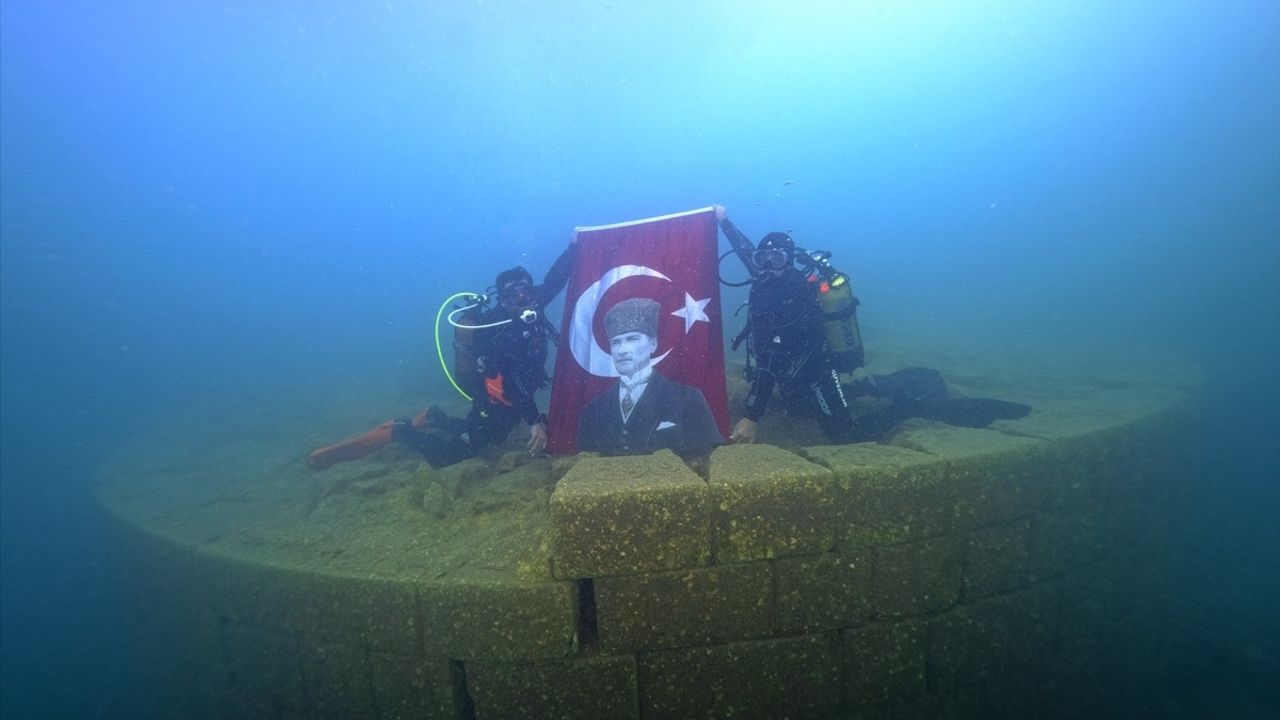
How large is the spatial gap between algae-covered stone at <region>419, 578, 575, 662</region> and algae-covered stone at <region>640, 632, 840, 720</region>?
1.97ft

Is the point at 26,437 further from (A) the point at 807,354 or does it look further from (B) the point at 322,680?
(A) the point at 807,354

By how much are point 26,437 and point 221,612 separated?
114 ft

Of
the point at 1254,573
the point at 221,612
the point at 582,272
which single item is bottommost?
the point at 1254,573

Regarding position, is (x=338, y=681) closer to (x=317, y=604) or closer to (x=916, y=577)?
(x=317, y=604)

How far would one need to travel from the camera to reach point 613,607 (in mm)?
2684

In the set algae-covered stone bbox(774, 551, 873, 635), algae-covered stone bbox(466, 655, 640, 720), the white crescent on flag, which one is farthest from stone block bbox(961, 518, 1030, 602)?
the white crescent on flag

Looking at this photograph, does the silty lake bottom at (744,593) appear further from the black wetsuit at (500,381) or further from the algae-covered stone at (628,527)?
the black wetsuit at (500,381)

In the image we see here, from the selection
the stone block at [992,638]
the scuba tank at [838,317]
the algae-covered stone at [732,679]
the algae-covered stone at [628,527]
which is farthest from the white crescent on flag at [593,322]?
the stone block at [992,638]

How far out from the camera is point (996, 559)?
316 centimetres

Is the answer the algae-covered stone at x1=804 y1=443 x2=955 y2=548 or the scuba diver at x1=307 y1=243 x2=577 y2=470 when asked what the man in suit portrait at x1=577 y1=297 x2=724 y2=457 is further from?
the algae-covered stone at x1=804 y1=443 x2=955 y2=548

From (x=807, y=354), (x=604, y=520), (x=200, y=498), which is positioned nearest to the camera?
(x=604, y=520)

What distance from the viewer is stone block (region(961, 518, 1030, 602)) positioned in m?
3.10

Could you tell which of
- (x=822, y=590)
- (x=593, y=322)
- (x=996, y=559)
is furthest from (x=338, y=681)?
(x=996, y=559)

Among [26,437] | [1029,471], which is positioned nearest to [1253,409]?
[1029,471]
